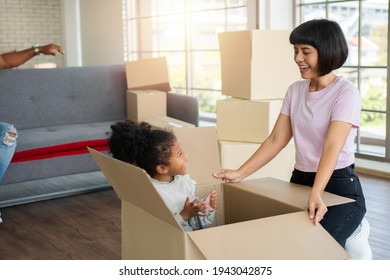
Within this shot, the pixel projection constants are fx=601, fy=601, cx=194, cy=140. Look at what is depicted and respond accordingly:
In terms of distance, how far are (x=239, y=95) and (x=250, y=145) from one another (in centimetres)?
34

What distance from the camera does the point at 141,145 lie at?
197 cm

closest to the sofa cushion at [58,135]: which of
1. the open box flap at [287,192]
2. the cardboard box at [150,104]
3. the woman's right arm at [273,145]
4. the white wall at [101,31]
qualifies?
the cardboard box at [150,104]

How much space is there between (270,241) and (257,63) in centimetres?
241

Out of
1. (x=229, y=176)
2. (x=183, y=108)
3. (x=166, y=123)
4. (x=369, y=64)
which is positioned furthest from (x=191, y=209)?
(x=369, y=64)

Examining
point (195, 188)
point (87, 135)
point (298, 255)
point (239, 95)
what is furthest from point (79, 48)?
point (298, 255)

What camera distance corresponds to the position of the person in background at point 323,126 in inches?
65.9

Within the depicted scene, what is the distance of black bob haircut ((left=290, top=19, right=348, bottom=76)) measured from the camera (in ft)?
5.72

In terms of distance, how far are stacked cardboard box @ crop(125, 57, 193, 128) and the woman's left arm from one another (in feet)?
9.30

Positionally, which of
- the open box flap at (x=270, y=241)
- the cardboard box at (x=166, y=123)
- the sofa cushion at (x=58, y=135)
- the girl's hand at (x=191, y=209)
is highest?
the open box flap at (x=270, y=241)

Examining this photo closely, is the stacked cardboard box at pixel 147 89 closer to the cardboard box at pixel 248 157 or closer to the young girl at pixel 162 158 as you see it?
the cardboard box at pixel 248 157

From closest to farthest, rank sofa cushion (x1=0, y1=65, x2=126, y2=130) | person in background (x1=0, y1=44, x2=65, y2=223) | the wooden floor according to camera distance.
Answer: the wooden floor, person in background (x1=0, y1=44, x2=65, y2=223), sofa cushion (x1=0, y1=65, x2=126, y2=130)

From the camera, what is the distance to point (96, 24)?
774 cm

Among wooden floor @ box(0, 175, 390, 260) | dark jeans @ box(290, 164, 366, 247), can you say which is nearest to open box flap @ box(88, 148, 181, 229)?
dark jeans @ box(290, 164, 366, 247)

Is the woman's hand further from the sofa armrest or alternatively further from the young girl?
the sofa armrest
